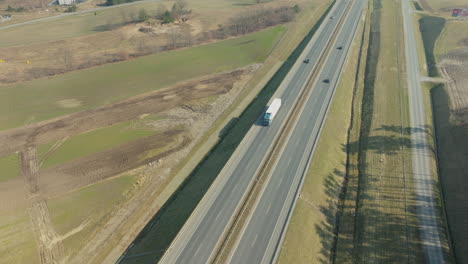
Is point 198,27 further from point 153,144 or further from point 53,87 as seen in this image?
point 153,144

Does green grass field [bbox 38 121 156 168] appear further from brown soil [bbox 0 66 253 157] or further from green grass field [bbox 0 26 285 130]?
green grass field [bbox 0 26 285 130]

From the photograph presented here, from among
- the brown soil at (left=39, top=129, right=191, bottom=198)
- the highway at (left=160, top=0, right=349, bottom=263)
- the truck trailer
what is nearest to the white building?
the brown soil at (left=39, top=129, right=191, bottom=198)

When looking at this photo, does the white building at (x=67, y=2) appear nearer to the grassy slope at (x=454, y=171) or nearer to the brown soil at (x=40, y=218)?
the brown soil at (x=40, y=218)

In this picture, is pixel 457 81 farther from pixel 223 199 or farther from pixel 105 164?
pixel 105 164

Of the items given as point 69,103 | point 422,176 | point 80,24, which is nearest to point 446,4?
point 422,176

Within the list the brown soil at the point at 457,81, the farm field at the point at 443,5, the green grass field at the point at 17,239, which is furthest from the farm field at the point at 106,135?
the farm field at the point at 443,5

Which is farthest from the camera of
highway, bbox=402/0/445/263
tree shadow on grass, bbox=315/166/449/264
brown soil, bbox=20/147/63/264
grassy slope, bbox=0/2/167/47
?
grassy slope, bbox=0/2/167/47
